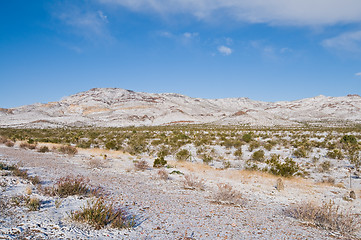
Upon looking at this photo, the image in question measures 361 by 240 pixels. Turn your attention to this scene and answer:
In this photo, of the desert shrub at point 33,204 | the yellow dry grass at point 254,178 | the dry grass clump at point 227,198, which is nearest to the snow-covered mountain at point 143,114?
the yellow dry grass at point 254,178

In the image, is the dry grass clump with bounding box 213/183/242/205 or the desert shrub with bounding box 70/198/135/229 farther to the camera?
the dry grass clump with bounding box 213/183/242/205

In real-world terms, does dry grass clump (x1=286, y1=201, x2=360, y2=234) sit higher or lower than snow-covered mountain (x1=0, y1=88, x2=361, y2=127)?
lower

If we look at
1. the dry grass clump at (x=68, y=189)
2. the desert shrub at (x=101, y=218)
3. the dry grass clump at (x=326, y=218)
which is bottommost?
the dry grass clump at (x=326, y=218)

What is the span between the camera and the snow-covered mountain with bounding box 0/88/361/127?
77.2 meters

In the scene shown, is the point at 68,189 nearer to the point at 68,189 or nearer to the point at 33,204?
the point at 68,189

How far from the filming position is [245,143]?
25.9 metres

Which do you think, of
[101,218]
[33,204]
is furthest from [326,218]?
[33,204]

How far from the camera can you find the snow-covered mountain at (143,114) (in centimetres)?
7720

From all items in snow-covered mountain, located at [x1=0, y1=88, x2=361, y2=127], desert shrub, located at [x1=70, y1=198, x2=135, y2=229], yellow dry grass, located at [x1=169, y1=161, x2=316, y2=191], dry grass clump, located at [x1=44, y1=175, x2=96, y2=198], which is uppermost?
snow-covered mountain, located at [x1=0, y1=88, x2=361, y2=127]

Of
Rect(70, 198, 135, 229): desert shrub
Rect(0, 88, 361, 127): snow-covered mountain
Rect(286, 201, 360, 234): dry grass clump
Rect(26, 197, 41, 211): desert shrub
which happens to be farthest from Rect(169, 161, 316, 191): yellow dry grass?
Rect(0, 88, 361, 127): snow-covered mountain

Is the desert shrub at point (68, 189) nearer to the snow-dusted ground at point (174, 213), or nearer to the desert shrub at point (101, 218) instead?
the snow-dusted ground at point (174, 213)

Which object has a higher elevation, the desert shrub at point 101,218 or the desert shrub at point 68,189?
the desert shrub at point 68,189

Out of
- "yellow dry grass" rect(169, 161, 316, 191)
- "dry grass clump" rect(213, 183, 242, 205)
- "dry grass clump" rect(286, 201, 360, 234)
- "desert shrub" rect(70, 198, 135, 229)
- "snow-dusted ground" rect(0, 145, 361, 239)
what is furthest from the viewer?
"yellow dry grass" rect(169, 161, 316, 191)

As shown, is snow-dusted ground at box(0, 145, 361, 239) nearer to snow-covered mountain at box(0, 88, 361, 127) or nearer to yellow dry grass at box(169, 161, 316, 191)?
yellow dry grass at box(169, 161, 316, 191)
